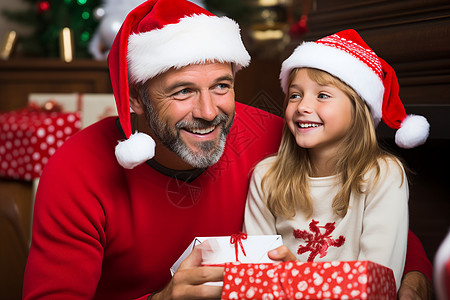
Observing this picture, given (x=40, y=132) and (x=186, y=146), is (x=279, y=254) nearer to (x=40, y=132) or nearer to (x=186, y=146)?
→ (x=186, y=146)

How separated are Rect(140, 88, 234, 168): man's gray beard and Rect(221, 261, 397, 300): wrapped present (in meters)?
0.44

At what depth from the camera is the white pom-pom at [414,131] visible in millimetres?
1519

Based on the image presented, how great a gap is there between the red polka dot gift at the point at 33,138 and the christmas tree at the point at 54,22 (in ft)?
3.90

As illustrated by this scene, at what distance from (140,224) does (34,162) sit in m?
1.31

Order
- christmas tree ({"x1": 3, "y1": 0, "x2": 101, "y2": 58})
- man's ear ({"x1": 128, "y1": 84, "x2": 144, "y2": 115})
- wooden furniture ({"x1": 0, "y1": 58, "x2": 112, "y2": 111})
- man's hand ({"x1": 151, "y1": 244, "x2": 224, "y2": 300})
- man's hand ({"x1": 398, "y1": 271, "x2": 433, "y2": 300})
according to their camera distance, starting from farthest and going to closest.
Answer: christmas tree ({"x1": 3, "y1": 0, "x2": 101, "y2": 58})
wooden furniture ({"x1": 0, "y1": 58, "x2": 112, "y2": 111})
man's ear ({"x1": 128, "y1": 84, "x2": 144, "y2": 115})
man's hand ({"x1": 398, "y1": 271, "x2": 433, "y2": 300})
man's hand ({"x1": 151, "y1": 244, "x2": 224, "y2": 300})

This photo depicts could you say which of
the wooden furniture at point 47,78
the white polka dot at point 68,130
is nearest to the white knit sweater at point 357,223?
the white polka dot at point 68,130

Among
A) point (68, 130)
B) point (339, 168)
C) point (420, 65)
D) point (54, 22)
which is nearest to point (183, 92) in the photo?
point (339, 168)

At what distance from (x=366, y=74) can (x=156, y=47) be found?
605mm

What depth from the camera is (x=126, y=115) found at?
1.45m

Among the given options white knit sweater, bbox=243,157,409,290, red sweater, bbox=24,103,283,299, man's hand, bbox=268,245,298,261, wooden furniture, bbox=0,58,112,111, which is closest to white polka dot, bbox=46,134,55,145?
wooden furniture, bbox=0,58,112,111

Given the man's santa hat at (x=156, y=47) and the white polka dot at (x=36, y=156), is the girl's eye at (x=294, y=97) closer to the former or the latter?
the man's santa hat at (x=156, y=47)

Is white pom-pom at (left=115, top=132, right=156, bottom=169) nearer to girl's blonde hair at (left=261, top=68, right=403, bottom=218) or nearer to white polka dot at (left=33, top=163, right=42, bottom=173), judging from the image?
girl's blonde hair at (left=261, top=68, right=403, bottom=218)

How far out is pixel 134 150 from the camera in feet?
4.54

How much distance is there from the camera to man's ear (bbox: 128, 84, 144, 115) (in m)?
1.62
